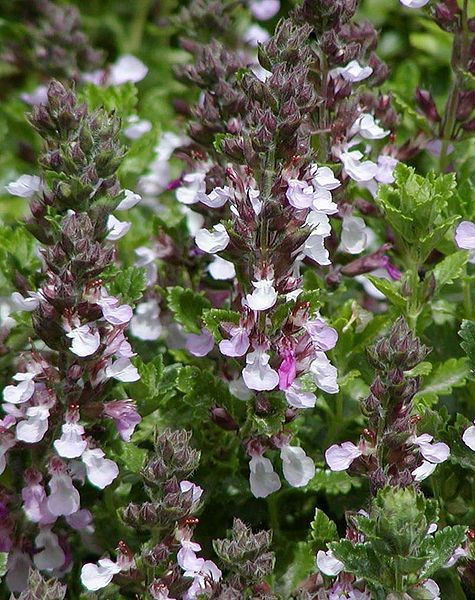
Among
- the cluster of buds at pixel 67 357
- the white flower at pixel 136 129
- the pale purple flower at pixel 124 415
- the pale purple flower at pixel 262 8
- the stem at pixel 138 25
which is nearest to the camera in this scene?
the cluster of buds at pixel 67 357

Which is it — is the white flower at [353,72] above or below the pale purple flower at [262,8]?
above

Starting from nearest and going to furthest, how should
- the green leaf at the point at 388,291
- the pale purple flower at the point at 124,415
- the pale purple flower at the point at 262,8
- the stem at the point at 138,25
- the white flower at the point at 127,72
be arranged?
the pale purple flower at the point at 124,415 → the green leaf at the point at 388,291 → the white flower at the point at 127,72 → the pale purple flower at the point at 262,8 → the stem at the point at 138,25

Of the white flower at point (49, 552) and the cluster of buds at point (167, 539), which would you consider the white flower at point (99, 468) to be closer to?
the cluster of buds at point (167, 539)


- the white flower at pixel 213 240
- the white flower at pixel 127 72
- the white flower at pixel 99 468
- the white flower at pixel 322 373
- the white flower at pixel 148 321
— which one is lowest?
the white flower at pixel 127 72

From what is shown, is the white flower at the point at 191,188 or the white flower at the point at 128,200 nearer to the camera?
the white flower at the point at 128,200

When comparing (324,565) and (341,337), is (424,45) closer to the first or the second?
(341,337)

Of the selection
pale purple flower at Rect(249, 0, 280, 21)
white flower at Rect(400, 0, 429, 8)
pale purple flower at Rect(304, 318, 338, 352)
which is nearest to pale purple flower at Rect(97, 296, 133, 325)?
pale purple flower at Rect(304, 318, 338, 352)

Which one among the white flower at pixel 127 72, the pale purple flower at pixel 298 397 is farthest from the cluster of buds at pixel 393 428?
the white flower at pixel 127 72

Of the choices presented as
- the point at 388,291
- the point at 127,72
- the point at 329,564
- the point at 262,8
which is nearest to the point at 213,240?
the point at 388,291

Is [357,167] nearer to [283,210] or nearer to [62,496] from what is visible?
[283,210]
